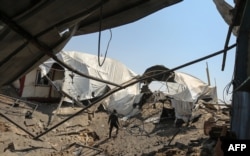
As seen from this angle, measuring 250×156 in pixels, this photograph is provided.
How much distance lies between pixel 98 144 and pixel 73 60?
828 centimetres

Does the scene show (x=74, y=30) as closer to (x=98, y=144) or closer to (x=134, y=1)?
(x=134, y=1)

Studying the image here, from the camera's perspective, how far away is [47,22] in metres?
A: 2.46

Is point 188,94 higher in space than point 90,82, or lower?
lower

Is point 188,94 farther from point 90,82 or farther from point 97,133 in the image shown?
point 90,82

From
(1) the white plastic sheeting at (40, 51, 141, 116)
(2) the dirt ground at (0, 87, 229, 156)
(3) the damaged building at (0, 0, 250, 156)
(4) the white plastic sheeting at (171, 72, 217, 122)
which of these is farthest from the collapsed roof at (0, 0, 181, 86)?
(1) the white plastic sheeting at (40, 51, 141, 116)

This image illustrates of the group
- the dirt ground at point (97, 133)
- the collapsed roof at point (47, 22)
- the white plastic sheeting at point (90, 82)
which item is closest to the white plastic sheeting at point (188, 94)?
the dirt ground at point (97, 133)

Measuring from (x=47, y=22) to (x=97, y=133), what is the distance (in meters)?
13.2

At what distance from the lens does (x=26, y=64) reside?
3242 millimetres

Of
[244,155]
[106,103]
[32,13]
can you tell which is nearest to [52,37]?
[32,13]

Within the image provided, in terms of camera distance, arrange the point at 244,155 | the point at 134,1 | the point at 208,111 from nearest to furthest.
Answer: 1. the point at 244,155
2. the point at 134,1
3. the point at 208,111

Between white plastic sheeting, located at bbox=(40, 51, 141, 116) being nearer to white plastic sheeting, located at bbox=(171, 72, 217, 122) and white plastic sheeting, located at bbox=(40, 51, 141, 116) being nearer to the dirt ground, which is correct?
the dirt ground

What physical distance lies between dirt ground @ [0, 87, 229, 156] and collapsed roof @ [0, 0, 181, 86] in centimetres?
665

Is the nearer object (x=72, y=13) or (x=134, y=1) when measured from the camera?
(x=72, y=13)

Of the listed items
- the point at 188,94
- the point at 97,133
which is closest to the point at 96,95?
the point at 97,133
